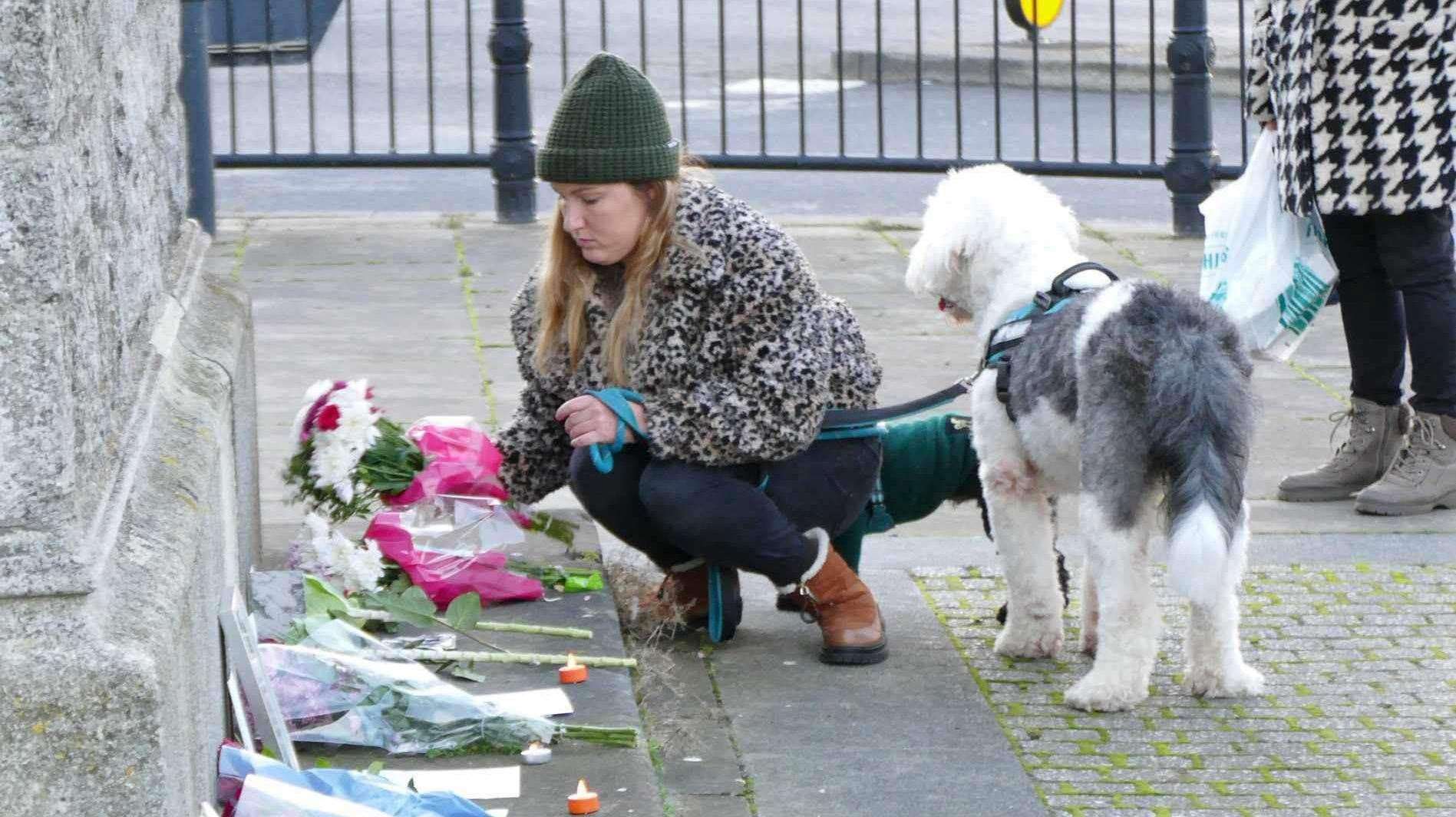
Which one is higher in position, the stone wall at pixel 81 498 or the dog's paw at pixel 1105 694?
the stone wall at pixel 81 498

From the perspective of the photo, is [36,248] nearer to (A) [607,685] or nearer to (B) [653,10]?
(A) [607,685]

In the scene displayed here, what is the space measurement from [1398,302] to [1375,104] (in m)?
0.58

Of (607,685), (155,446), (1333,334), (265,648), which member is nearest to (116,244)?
(155,446)

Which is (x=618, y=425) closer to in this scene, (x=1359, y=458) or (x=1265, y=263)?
(x=1265, y=263)

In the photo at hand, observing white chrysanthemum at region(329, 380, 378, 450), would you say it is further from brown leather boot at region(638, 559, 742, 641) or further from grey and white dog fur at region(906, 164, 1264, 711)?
grey and white dog fur at region(906, 164, 1264, 711)

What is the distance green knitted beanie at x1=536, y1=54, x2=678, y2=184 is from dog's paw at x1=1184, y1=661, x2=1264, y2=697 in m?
1.46

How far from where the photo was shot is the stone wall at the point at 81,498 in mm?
2299

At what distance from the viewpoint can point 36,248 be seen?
7.55 feet

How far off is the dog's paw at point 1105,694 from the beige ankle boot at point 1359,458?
1.70 m

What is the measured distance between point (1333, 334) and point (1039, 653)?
3528mm

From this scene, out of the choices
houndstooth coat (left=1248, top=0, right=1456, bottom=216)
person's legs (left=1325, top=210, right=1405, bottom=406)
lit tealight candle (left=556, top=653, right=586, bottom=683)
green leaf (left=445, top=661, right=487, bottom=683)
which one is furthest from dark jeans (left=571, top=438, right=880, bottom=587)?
person's legs (left=1325, top=210, right=1405, bottom=406)

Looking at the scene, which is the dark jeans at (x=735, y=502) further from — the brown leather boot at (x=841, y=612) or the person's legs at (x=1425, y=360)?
the person's legs at (x=1425, y=360)

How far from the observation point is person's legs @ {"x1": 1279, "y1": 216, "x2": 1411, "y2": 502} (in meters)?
5.34

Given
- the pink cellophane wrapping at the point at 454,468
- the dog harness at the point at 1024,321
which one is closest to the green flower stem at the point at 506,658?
the pink cellophane wrapping at the point at 454,468
